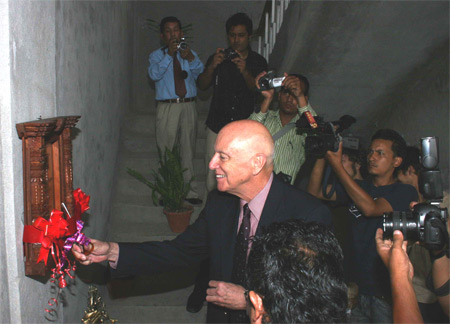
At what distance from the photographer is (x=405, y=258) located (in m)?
1.74

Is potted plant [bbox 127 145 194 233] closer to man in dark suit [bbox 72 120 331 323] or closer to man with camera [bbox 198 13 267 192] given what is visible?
man with camera [bbox 198 13 267 192]

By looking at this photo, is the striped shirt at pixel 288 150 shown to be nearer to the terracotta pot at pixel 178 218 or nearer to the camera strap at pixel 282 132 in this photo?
the camera strap at pixel 282 132

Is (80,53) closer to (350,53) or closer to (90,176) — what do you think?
(90,176)

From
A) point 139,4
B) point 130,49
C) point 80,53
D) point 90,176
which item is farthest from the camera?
point 139,4

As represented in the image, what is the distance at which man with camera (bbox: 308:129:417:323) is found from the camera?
9.39 ft

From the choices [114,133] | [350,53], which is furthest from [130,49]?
[350,53]

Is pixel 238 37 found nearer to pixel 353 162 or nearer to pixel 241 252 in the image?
pixel 353 162

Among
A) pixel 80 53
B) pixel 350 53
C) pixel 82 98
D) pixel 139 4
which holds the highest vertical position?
pixel 139 4

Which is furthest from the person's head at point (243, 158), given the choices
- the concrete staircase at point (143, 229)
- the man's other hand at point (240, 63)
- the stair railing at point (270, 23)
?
the stair railing at point (270, 23)

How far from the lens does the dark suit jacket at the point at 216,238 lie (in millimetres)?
2221

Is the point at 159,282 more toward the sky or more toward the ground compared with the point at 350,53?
more toward the ground

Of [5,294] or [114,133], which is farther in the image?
[114,133]

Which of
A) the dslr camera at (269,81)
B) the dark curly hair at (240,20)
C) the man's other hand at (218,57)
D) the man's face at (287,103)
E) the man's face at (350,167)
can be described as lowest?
the man's face at (350,167)

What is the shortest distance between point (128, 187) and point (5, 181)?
3.21 m
